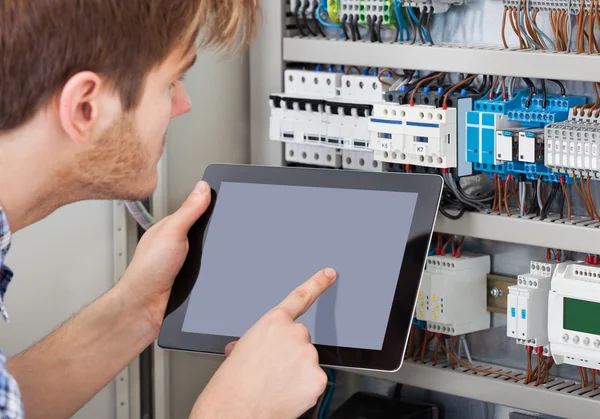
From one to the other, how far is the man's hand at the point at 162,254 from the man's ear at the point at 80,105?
370mm

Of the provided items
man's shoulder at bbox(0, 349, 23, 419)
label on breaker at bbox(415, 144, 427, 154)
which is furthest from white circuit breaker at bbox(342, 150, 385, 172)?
man's shoulder at bbox(0, 349, 23, 419)

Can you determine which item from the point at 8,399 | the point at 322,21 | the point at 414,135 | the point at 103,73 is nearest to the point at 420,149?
the point at 414,135

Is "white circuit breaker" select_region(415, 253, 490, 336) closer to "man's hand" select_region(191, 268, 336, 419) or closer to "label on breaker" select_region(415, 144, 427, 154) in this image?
"label on breaker" select_region(415, 144, 427, 154)

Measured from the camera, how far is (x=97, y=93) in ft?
3.76

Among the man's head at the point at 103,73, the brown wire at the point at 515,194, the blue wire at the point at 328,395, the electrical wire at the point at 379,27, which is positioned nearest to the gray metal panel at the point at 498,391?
the blue wire at the point at 328,395

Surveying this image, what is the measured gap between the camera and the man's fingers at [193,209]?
5.00 feet

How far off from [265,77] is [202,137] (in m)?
0.19

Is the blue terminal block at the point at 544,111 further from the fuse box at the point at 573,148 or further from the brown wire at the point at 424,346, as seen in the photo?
the brown wire at the point at 424,346

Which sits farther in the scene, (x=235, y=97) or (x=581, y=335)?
(x=235, y=97)

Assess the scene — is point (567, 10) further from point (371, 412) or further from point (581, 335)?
point (371, 412)

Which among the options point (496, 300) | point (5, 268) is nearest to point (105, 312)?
point (5, 268)

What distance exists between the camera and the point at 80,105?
1.15 m

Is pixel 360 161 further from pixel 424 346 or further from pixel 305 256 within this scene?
pixel 305 256

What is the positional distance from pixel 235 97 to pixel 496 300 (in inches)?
27.7
